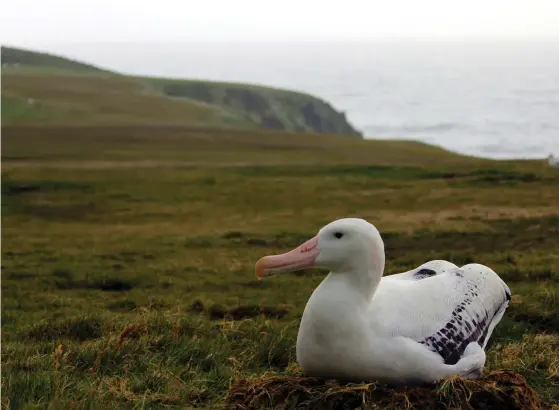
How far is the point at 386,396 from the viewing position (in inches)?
207

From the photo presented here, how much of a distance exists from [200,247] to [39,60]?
4070 inches

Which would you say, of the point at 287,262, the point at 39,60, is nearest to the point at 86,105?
the point at 287,262

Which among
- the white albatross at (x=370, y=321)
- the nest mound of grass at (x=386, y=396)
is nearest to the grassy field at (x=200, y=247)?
the nest mound of grass at (x=386, y=396)

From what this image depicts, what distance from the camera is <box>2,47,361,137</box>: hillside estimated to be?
180 ft

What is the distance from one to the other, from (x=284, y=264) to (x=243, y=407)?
109cm

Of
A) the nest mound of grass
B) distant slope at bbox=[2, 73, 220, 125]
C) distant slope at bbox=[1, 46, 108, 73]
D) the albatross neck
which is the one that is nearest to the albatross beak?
the albatross neck

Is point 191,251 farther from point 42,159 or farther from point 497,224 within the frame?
point 42,159

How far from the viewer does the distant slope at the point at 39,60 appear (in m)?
108

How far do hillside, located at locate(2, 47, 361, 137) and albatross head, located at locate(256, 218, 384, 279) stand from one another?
151ft

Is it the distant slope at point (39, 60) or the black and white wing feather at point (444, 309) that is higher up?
the distant slope at point (39, 60)

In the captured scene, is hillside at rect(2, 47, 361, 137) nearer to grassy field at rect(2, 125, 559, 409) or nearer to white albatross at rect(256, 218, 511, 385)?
grassy field at rect(2, 125, 559, 409)

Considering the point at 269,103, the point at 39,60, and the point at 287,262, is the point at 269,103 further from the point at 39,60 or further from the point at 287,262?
the point at 287,262

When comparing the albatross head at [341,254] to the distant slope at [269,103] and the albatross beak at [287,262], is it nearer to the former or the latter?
the albatross beak at [287,262]

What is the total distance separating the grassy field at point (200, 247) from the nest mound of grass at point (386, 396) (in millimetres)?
542
